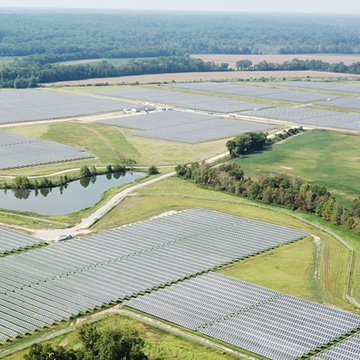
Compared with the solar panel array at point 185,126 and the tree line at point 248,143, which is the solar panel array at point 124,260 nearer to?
the tree line at point 248,143

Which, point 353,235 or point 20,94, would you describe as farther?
point 20,94

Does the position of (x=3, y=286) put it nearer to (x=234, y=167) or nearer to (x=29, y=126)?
(x=234, y=167)

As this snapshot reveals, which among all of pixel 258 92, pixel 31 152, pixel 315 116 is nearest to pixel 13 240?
pixel 31 152

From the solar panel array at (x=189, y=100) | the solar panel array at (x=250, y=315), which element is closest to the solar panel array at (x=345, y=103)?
the solar panel array at (x=189, y=100)

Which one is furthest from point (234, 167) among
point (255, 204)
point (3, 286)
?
point (3, 286)

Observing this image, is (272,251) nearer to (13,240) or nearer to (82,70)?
(13,240)

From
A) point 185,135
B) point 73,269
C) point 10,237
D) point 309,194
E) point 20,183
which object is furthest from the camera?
point 185,135

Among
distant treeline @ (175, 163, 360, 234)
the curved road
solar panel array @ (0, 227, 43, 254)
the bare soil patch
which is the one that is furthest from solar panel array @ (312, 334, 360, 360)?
the bare soil patch

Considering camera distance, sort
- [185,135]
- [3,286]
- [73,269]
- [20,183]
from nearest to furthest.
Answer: [3,286] < [73,269] < [20,183] < [185,135]
